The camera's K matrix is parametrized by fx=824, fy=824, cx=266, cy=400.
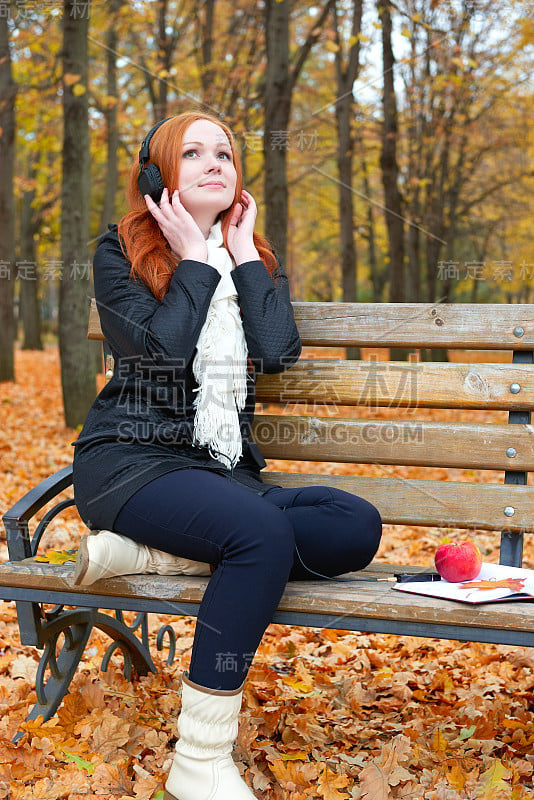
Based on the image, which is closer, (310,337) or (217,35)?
(310,337)

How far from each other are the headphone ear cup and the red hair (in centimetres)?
3

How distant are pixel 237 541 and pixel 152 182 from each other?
1.23 metres

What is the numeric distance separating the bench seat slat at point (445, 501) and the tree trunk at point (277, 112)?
5418mm

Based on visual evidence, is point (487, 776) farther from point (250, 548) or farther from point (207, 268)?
point (207, 268)

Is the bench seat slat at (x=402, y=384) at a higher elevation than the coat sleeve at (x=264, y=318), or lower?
lower

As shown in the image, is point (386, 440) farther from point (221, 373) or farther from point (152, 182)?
point (152, 182)

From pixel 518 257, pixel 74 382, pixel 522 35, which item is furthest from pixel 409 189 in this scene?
pixel 74 382

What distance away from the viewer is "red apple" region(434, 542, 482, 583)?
2.33m

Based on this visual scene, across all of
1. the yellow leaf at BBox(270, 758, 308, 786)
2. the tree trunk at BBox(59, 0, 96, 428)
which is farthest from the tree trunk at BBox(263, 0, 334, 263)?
the yellow leaf at BBox(270, 758, 308, 786)

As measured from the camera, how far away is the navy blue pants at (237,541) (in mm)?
2090

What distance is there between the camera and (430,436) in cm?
286

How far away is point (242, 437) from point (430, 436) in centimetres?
67

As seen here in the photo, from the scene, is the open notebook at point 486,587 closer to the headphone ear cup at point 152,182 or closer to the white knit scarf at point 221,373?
the white knit scarf at point 221,373

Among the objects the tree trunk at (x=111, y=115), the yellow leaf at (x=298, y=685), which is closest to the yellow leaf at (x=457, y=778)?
the yellow leaf at (x=298, y=685)
